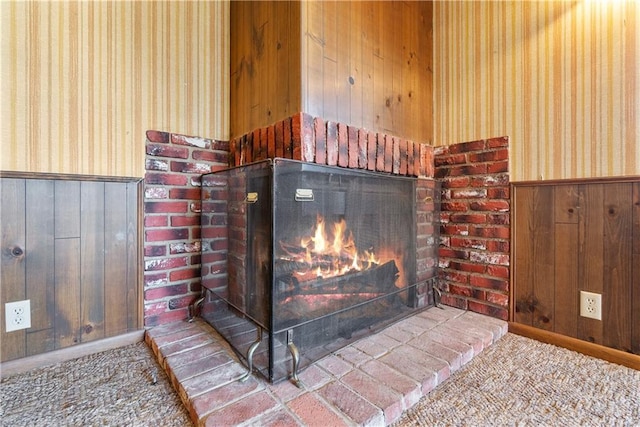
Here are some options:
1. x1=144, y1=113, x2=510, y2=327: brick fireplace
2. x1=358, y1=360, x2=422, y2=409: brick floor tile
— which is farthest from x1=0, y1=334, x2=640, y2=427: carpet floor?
x1=144, y1=113, x2=510, y2=327: brick fireplace

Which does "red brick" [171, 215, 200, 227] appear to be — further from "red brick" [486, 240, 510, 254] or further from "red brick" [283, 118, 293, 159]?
"red brick" [486, 240, 510, 254]

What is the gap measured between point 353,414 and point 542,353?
106 cm

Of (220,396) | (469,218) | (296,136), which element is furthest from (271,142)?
(469,218)

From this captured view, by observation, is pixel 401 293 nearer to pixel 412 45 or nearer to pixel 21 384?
pixel 412 45

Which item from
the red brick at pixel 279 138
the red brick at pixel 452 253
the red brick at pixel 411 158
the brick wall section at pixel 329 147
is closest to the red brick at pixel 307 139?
the brick wall section at pixel 329 147

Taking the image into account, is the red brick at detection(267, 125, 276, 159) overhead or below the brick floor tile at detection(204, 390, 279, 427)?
overhead

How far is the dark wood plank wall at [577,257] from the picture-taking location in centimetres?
131

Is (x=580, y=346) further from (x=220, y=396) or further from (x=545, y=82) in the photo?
(x=220, y=396)

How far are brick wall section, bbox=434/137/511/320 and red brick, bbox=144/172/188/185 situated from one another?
1574 millimetres

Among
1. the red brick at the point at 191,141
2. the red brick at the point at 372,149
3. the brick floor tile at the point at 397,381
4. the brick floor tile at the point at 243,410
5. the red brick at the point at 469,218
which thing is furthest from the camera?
the red brick at the point at 469,218

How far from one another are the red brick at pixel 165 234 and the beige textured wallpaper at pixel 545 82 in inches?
66.3

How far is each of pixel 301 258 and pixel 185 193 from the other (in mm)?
846

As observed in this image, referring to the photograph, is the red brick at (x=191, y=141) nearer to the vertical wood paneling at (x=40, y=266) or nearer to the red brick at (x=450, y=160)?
the vertical wood paneling at (x=40, y=266)

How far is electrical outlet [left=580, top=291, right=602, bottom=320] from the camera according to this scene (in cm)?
138
